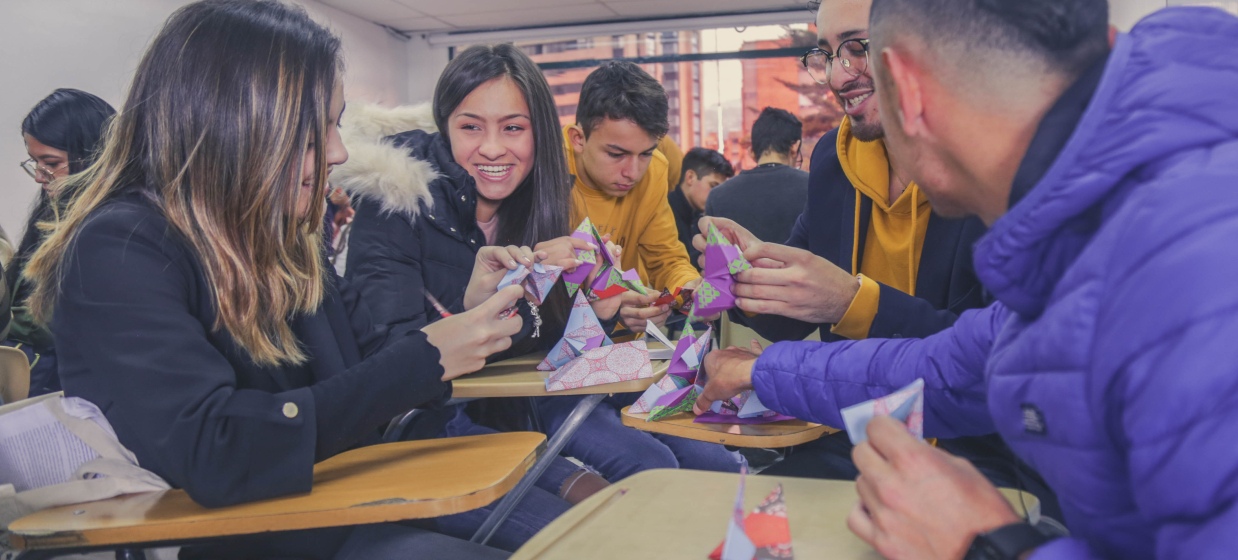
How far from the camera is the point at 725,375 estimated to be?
167cm

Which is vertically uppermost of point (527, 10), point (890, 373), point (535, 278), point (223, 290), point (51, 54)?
point (527, 10)

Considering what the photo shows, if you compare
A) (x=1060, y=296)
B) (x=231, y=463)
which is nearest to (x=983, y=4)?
(x=1060, y=296)

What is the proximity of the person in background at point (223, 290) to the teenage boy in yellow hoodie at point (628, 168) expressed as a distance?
160 centimetres

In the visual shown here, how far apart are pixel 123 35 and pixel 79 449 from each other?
6504 mm

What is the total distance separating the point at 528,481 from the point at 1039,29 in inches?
55.2

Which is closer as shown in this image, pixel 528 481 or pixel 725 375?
pixel 725 375

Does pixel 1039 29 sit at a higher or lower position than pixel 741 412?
higher

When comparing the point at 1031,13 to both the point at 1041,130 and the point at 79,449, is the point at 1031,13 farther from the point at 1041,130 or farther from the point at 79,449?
the point at 79,449

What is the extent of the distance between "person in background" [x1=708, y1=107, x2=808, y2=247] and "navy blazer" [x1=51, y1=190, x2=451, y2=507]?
3.22 m

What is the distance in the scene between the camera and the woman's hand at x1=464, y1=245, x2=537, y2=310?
7.00ft

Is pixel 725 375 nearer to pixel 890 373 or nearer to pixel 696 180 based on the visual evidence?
pixel 890 373

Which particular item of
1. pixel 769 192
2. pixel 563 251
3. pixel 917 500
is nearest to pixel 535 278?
pixel 563 251

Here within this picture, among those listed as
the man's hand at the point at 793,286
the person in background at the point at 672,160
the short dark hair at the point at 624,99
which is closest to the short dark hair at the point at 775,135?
the person in background at the point at 672,160

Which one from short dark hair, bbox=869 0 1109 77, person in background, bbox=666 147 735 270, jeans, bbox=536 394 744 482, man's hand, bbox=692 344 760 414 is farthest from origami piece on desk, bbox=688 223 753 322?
person in background, bbox=666 147 735 270
